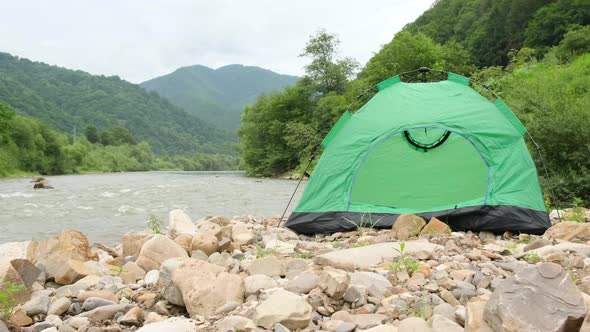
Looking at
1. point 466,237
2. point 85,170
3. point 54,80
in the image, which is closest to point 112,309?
point 466,237

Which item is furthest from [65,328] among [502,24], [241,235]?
[502,24]

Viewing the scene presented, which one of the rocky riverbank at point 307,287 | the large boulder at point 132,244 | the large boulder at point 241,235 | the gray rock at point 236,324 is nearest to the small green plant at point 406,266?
the rocky riverbank at point 307,287

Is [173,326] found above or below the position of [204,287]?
below

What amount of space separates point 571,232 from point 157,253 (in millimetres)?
4417

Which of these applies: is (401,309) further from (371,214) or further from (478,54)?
(478,54)

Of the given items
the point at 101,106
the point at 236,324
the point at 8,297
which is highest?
the point at 101,106

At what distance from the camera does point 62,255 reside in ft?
14.4

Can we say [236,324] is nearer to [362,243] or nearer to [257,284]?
[257,284]

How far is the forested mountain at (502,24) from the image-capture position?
39.9 m

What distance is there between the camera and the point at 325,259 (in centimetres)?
382

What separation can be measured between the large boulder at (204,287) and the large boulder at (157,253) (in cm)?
126

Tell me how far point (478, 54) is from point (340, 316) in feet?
163

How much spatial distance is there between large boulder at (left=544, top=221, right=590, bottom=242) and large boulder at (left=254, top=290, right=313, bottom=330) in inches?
144

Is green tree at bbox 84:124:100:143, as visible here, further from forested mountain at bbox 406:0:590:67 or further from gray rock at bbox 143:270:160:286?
gray rock at bbox 143:270:160:286
